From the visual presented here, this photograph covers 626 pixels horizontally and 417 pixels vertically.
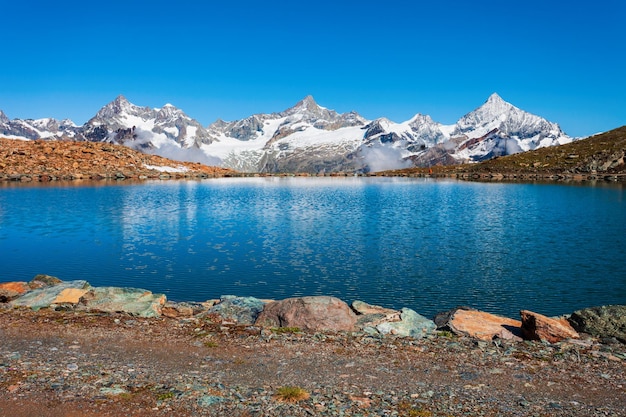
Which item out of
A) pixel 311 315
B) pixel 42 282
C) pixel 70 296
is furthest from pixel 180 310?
pixel 42 282

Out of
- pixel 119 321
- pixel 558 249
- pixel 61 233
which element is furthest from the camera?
pixel 61 233

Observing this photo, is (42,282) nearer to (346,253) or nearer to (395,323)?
(395,323)

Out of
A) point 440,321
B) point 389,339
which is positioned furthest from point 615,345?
point 389,339

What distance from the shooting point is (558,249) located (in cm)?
5047

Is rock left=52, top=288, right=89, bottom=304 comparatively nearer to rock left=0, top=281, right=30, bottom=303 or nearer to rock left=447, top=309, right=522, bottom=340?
rock left=0, top=281, right=30, bottom=303

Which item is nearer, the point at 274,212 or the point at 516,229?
the point at 516,229

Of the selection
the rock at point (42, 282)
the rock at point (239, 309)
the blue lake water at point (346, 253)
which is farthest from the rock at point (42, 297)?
the rock at point (239, 309)

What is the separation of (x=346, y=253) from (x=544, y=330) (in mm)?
26786

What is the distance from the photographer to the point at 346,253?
161 ft

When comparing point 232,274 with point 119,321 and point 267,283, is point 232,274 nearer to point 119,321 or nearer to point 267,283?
point 267,283

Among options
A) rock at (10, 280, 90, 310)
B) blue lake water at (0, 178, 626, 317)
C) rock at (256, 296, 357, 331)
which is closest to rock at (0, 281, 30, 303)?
rock at (10, 280, 90, 310)

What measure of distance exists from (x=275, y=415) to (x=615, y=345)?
1724 centimetres

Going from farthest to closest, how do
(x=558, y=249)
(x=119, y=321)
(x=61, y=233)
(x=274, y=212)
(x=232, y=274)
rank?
(x=274, y=212) < (x=61, y=233) < (x=558, y=249) < (x=232, y=274) < (x=119, y=321)

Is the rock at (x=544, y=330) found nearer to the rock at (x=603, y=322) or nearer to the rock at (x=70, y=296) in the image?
the rock at (x=603, y=322)
